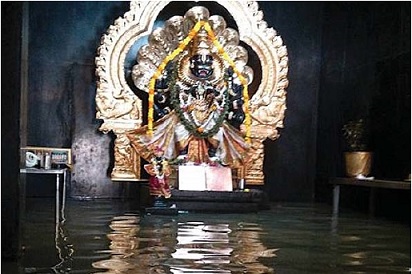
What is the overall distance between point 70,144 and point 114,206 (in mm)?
1749

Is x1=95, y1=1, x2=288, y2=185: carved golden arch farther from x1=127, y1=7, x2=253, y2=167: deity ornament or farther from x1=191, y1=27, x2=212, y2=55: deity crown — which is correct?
x1=191, y1=27, x2=212, y2=55: deity crown

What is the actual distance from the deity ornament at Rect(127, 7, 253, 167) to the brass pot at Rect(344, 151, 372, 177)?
4.92ft

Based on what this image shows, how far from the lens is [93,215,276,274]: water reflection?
378 centimetres

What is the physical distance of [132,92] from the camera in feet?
31.3

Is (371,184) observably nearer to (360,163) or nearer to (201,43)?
(360,163)

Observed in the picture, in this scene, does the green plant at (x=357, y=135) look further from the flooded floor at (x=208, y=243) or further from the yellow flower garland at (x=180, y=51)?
the yellow flower garland at (x=180, y=51)

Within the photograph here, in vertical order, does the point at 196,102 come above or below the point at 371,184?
above

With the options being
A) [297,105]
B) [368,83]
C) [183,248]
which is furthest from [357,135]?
[183,248]

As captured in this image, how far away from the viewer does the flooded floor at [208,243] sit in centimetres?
386

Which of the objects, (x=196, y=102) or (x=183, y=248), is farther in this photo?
(x=196, y=102)

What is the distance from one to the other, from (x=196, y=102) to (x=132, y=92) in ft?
3.36

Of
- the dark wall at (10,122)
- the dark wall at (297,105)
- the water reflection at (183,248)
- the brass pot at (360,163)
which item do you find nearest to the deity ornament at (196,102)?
the dark wall at (297,105)

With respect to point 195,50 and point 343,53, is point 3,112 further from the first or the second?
point 343,53

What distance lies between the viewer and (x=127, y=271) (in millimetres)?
3586
